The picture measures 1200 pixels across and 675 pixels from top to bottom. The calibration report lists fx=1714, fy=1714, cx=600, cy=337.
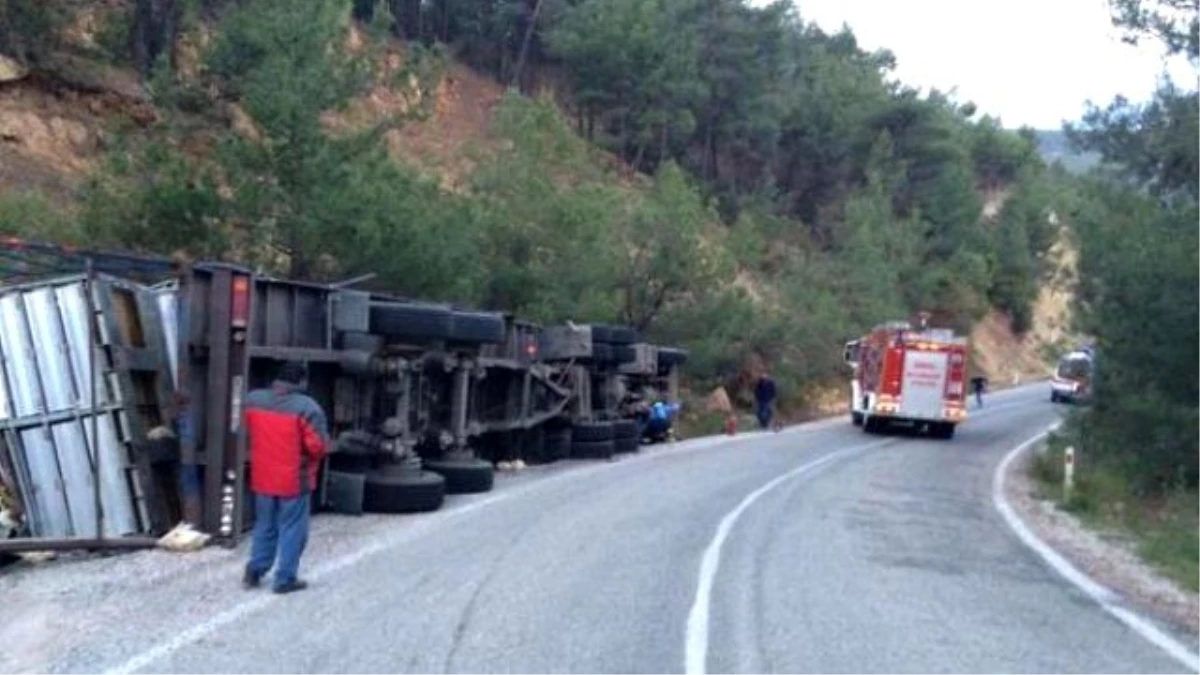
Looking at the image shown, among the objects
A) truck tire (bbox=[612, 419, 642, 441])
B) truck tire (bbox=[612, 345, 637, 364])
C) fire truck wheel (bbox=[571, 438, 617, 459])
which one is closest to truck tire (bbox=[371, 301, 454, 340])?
fire truck wheel (bbox=[571, 438, 617, 459])

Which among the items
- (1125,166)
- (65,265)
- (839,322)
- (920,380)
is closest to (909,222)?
(839,322)

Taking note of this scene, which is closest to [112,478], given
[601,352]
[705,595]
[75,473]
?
[75,473]

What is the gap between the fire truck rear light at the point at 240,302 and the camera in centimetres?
1617

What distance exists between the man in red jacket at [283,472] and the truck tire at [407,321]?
7.28 m

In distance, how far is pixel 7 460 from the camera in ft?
51.8

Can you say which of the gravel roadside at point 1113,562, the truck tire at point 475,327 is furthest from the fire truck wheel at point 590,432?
the truck tire at point 475,327

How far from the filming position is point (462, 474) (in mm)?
21891

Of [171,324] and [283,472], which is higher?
[171,324]

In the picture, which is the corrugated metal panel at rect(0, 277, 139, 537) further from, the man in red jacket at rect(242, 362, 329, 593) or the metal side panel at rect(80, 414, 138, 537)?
the man in red jacket at rect(242, 362, 329, 593)

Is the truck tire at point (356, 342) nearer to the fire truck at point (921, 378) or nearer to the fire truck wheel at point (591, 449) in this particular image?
the fire truck wheel at point (591, 449)

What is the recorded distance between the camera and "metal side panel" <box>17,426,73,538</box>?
51.2 feet

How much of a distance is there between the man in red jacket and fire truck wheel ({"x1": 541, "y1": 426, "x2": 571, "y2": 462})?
55.7 feet

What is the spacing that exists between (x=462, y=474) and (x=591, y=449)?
9315mm

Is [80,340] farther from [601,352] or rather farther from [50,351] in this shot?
[601,352]
